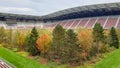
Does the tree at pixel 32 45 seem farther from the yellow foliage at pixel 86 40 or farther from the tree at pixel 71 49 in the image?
the yellow foliage at pixel 86 40

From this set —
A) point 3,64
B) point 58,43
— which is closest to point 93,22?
point 58,43

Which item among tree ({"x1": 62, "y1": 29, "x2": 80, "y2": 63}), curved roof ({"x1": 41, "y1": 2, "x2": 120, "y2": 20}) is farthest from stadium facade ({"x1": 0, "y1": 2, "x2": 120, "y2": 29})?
tree ({"x1": 62, "y1": 29, "x2": 80, "y2": 63})

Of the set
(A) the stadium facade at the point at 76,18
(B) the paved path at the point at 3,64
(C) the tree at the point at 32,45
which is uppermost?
(A) the stadium facade at the point at 76,18

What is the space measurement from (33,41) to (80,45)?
1157 centimetres

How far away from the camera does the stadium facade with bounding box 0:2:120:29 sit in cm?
10979

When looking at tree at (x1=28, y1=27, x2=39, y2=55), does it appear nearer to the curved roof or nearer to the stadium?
the stadium

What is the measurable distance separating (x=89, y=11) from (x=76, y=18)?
1293 cm

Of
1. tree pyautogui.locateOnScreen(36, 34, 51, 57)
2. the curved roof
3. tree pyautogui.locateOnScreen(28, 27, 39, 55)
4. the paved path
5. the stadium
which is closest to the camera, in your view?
the paved path

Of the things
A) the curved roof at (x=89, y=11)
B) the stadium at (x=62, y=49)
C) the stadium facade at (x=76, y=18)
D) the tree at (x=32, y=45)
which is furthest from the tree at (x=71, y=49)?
the curved roof at (x=89, y=11)

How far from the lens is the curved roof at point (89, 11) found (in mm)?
108306

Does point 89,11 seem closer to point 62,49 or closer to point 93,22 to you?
point 93,22

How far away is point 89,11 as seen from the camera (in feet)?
385

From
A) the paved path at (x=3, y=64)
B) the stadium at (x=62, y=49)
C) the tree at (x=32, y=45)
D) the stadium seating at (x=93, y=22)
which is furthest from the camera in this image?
the stadium seating at (x=93, y=22)

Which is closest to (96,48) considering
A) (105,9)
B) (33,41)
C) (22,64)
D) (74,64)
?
(74,64)
